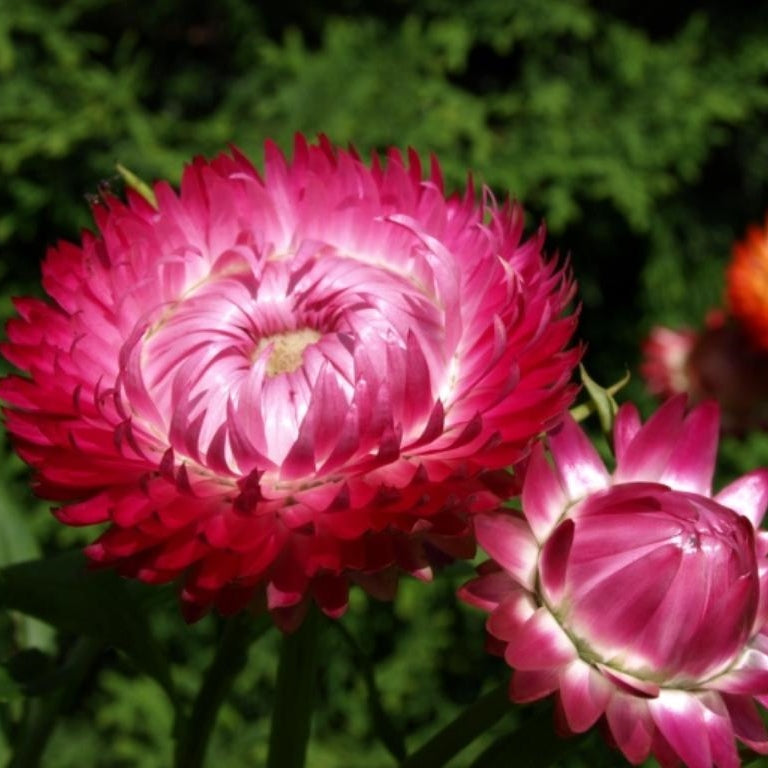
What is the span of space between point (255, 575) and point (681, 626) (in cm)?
19

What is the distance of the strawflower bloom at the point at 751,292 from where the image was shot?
1581 millimetres

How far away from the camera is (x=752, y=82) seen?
1.98 m

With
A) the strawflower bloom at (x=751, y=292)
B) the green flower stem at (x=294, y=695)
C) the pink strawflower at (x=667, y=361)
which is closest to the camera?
the green flower stem at (x=294, y=695)

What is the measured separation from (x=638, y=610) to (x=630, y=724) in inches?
1.9

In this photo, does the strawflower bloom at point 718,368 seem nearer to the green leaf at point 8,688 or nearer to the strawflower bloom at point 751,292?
the strawflower bloom at point 751,292

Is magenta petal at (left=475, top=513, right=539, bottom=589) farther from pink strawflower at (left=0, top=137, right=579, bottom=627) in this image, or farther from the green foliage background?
the green foliage background

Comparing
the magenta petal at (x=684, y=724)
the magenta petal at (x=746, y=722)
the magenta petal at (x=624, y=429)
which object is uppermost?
the magenta petal at (x=624, y=429)

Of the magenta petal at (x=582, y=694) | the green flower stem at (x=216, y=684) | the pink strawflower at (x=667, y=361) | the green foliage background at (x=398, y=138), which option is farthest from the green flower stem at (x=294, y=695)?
the pink strawflower at (x=667, y=361)

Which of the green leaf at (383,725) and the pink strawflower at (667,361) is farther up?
the green leaf at (383,725)

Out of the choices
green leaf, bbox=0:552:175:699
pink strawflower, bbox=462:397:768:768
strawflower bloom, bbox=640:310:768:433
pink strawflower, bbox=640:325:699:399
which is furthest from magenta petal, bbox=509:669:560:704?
pink strawflower, bbox=640:325:699:399

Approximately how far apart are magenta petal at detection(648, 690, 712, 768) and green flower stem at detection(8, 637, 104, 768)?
372 millimetres

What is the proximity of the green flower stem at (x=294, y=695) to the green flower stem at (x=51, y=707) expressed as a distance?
6.7 inches

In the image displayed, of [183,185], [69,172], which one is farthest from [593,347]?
[183,185]

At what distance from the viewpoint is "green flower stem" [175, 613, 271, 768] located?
639mm
